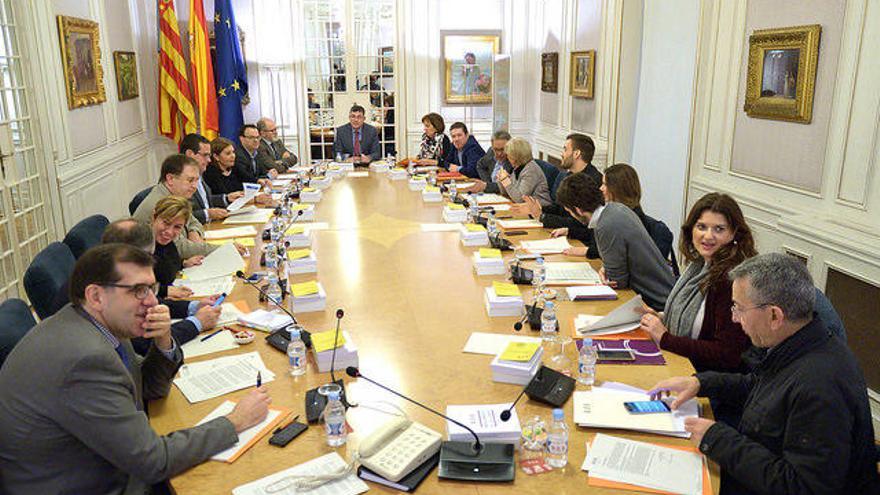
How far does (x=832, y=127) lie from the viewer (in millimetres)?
3707

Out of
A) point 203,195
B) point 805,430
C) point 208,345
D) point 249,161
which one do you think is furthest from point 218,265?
point 249,161

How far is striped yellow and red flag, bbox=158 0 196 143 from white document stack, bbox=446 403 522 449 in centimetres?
734

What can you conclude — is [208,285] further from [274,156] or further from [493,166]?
[274,156]

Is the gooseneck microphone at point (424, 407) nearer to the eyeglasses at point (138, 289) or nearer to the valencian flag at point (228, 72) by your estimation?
the eyeglasses at point (138, 289)

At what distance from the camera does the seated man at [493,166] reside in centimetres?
625

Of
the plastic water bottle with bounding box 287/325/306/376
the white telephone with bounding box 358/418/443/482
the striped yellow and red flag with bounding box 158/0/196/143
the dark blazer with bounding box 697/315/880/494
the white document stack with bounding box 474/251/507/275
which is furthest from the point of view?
the striped yellow and red flag with bounding box 158/0/196/143

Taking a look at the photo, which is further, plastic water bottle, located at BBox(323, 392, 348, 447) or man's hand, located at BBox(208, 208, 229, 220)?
man's hand, located at BBox(208, 208, 229, 220)

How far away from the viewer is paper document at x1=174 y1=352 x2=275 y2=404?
2275 millimetres

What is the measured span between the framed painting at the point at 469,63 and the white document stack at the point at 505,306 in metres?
7.03

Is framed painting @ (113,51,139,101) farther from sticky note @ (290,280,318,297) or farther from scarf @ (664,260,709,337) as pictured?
scarf @ (664,260,709,337)

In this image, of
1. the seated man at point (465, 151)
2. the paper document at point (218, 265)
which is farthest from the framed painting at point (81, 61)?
the seated man at point (465, 151)

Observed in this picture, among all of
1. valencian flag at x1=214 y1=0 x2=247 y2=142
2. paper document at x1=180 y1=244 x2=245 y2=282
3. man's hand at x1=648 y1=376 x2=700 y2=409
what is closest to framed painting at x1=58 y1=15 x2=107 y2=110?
valencian flag at x1=214 y1=0 x2=247 y2=142

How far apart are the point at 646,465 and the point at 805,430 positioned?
41cm

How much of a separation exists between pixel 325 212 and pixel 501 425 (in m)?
3.56
